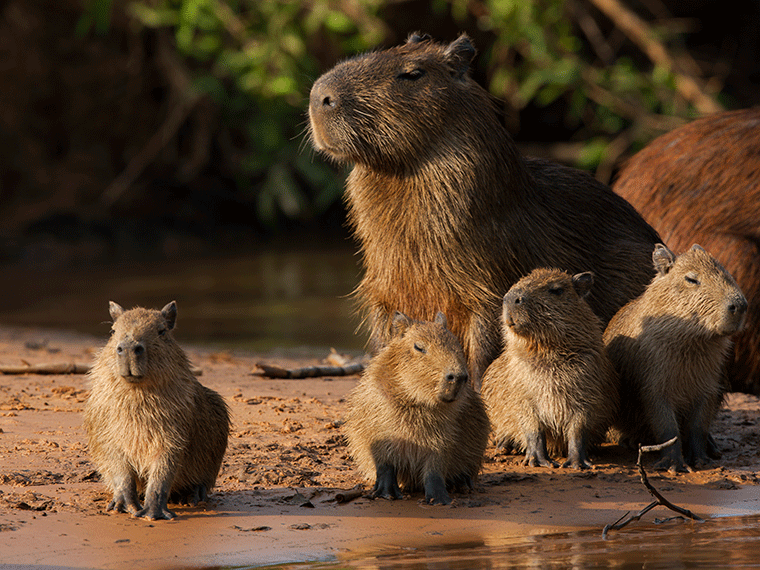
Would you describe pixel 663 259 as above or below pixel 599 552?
above

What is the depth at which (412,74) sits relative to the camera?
4.75m

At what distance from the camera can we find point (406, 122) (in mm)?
4688

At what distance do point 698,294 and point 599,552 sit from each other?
1414 mm

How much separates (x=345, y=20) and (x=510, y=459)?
6.91 metres

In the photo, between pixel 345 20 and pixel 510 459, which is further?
pixel 345 20

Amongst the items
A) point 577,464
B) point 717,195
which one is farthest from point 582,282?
point 717,195

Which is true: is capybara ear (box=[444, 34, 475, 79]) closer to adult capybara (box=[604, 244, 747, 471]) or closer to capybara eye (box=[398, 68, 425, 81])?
capybara eye (box=[398, 68, 425, 81])

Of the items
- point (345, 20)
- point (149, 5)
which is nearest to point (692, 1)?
point (345, 20)

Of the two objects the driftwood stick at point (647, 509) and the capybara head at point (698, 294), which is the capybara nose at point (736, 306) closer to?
the capybara head at point (698, 294)

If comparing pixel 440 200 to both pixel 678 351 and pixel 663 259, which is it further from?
pixel 678 351

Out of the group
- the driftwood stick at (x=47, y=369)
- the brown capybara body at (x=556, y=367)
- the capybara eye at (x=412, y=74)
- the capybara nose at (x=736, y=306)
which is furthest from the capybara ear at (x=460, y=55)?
the driftwood stick at (x=47, y=369)

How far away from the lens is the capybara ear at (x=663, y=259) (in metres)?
4.38

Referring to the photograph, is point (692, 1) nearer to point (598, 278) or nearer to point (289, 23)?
point (289, 23)

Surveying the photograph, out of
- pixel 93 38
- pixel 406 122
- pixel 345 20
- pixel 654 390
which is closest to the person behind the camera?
pixel 654 390
